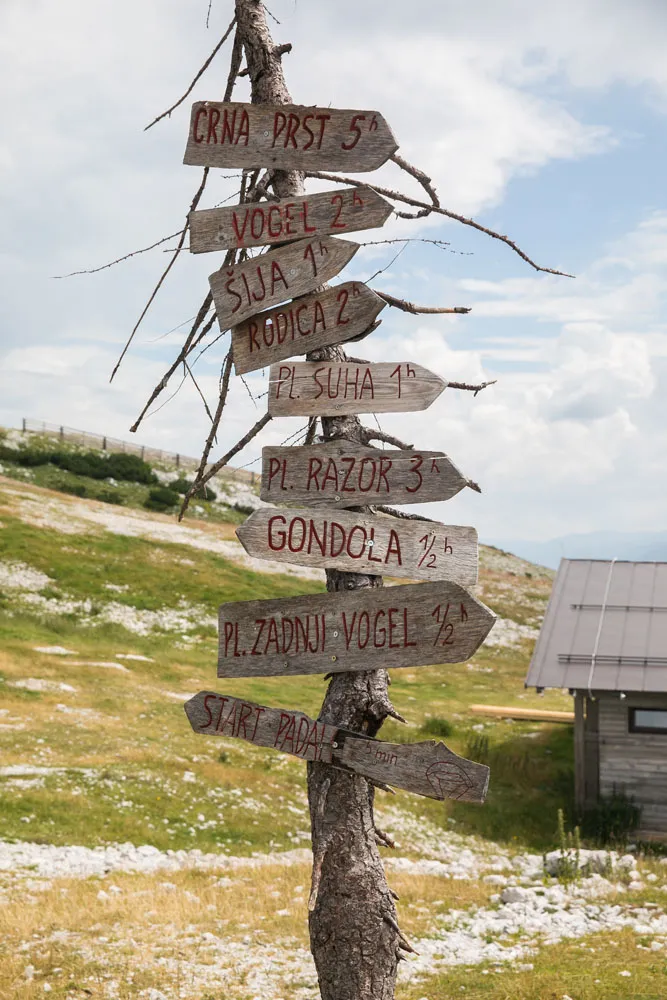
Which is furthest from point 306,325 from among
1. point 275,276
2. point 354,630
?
point 354,630

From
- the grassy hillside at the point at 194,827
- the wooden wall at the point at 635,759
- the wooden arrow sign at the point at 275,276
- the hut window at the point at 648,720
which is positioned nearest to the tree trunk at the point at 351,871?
the wooden arrow sign at the point at 275,276

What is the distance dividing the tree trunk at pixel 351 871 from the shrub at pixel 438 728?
21081 millimetres

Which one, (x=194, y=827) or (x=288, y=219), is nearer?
(x=288, y=219)

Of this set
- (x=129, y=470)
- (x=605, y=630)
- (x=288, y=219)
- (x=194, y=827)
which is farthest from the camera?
(x=129, y=470)

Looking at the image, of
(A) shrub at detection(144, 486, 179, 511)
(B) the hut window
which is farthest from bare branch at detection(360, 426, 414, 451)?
(A) shrub at detection(144, 486, 179, 511)

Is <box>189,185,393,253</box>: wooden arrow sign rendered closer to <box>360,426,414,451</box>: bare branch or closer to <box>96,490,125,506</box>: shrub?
<box>360,426,414,451</box>: bare branch

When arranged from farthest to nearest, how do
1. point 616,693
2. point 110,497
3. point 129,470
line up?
point 129,470, point 110,497, point 616,693

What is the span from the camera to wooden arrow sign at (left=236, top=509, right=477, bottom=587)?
6.49 m

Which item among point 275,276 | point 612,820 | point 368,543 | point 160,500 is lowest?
point 612,820

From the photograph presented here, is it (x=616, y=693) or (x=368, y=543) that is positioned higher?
(x=368, y=543)

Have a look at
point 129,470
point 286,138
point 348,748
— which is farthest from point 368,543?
point 129,470

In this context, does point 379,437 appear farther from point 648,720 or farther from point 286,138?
point 648,720

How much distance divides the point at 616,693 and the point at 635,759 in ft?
5.87

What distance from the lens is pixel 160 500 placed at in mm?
66062
